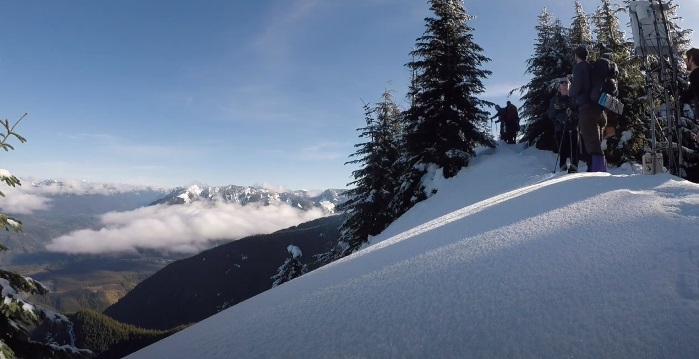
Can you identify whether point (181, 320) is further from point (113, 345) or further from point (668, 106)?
point (668, 106)

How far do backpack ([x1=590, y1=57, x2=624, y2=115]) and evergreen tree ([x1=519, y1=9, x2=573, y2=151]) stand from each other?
1207 centimetres

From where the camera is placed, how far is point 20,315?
20.9 feet

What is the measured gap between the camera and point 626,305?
6.50ft

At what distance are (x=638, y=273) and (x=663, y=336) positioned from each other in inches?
27.4

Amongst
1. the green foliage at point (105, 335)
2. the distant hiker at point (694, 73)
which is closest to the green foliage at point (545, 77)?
the distant hiker at point (694, 73)

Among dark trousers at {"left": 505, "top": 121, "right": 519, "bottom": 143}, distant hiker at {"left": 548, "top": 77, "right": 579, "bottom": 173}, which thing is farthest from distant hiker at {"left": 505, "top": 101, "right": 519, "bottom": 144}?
distant hiker at {"left": 548, "top": 77, "right": 579, "bottom": 173}

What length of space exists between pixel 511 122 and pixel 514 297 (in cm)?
2022

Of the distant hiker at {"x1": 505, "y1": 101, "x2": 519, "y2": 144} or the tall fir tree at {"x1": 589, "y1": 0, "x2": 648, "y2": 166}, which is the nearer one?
the tall fir tree at {"x1": 589, "y1": 0, "x2": 648, "y2": 166}

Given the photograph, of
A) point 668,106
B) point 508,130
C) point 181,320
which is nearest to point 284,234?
point 181,320

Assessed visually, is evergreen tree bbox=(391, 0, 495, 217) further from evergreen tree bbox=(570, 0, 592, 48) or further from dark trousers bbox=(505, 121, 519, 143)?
evergreen tree bbox=(570, 0, 592, 48)

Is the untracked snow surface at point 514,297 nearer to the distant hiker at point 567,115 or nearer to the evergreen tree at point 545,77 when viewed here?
the distant hiker at point 567,115

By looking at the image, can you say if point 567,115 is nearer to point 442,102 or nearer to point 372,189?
point 442,102

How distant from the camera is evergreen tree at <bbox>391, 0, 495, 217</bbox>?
16781 mm

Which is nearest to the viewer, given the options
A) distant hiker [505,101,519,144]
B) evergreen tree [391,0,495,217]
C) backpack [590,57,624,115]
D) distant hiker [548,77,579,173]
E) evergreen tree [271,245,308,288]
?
backpack [590,57,624,115]
